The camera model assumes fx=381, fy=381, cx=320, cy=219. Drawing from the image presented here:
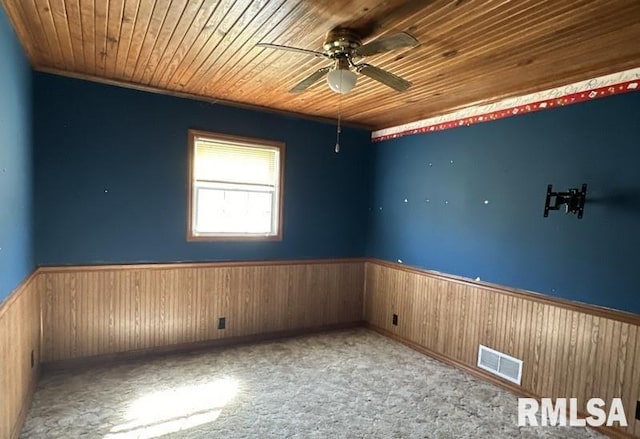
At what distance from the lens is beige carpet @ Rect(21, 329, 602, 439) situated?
2471mm

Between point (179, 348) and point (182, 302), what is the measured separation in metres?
0.45

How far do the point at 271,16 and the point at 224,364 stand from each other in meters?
2.87

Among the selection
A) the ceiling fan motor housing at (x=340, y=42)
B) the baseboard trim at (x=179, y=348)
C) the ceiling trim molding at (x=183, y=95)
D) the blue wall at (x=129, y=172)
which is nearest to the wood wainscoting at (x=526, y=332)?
the baseboard trim at (x=179, y=348)

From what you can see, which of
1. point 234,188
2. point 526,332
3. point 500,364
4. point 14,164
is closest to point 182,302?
point 234,188

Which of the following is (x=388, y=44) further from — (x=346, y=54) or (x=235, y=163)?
(x=235, y=163)

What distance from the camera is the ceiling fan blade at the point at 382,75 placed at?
2.29 m

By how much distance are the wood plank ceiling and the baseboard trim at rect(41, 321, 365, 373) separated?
246 centimetres

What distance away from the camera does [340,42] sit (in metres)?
2.24

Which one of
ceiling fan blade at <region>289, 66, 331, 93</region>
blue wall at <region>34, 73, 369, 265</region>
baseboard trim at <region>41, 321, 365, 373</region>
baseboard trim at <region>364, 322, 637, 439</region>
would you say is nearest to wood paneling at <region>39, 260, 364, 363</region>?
baseboard trim at <region>41, 321, 365, 373</region>

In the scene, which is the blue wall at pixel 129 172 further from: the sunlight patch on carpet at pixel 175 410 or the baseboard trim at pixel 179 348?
the sunlight patch on carpet at pixel 175 410

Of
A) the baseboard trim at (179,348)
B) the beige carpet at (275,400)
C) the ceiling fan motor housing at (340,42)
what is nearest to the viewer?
the ceiling fan motor housing at (340,42)

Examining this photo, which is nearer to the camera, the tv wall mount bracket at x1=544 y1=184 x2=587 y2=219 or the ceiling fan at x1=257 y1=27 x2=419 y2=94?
the ceiling fan at x1=257 y1=27 x2=419 y2=94

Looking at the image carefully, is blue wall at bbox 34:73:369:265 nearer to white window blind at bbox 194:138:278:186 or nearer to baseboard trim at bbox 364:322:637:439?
white window blind at bbox 194:138:278:186

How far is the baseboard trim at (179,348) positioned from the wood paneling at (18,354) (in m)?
0.28
